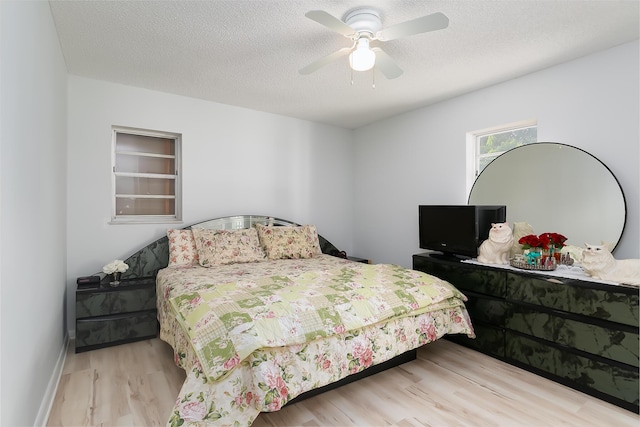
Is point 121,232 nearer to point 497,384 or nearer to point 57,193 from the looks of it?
point 57,193

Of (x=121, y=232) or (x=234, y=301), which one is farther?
(x=121, y=232)

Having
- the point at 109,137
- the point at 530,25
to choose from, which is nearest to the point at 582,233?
the point at 530,25

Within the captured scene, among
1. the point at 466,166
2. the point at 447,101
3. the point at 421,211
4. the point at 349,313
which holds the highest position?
the point at 447,101

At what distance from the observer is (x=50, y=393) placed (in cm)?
216

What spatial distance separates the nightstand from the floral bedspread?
3.49 ft

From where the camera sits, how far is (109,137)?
3426 mm

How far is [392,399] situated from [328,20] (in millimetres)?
2414

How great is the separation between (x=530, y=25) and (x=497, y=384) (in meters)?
2.56

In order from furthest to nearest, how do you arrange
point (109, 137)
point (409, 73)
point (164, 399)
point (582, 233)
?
point (109, 137) < point (409, 73) < point (582, 233) < point (164, 399)

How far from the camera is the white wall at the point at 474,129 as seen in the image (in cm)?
257

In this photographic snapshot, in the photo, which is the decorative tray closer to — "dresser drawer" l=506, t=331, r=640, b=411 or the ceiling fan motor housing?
"dresser drawer" l=506, t=331, r=640, b=411

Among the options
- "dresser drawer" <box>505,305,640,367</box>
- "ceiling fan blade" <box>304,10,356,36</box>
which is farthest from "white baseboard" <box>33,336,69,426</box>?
"dresser drawer" <box>505,305,640,367</box>

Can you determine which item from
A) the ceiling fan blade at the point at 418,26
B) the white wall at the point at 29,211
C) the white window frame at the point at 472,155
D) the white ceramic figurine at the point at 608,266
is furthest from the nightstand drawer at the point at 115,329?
the white ceramic figurine at the point at 608,266

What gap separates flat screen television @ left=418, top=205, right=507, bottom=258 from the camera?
315 centimetres
